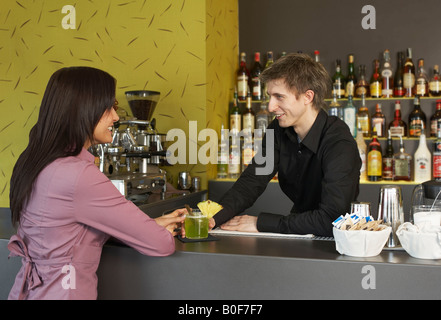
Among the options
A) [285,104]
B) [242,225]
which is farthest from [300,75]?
[242,225]

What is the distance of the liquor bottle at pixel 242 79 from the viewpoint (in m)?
3.22

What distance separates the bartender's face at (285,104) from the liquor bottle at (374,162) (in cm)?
126

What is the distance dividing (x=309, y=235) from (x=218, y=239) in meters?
0.30

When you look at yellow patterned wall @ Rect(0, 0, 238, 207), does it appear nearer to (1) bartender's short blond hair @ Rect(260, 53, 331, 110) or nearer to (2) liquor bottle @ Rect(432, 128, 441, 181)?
(1) bartender's short blond hair @ Rect(260, 53, 331, 110)

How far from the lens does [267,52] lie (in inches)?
129

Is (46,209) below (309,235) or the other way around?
the other way around

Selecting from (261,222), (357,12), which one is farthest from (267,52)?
(261,222)

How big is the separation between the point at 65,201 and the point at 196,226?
17.4 inches

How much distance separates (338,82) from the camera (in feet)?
10.1

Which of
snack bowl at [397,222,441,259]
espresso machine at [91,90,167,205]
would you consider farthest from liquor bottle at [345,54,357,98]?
snack bowl at [397,222,441,259]

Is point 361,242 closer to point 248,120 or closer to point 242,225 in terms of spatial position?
point 242,225

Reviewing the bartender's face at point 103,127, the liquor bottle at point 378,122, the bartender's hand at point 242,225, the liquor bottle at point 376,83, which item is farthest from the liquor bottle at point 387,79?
the bartender's face at point 103,127

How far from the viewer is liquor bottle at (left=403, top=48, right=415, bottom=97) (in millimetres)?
2947
